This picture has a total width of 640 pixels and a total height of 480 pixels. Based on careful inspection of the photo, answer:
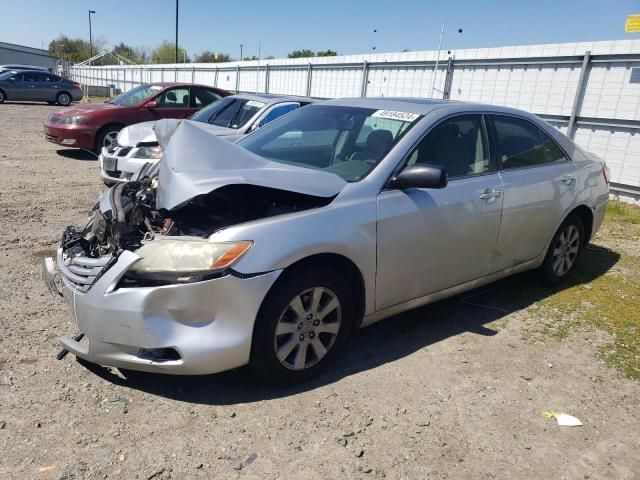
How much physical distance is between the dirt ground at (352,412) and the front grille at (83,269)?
0.62 m

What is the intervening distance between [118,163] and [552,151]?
583 cm

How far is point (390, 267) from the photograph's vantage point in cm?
330

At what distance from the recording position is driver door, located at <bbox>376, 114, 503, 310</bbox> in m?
3.29

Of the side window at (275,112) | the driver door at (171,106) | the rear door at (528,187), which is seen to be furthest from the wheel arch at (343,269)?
the driver door at (171,106)

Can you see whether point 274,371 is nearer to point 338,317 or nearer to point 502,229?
point 338,317

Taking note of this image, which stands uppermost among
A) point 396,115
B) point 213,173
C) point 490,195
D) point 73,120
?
point 396,115

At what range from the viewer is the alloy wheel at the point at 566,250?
480 cm

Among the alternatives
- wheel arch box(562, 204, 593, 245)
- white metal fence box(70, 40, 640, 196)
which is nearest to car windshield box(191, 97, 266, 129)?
white metal fence box(70, 40, 640, 196)

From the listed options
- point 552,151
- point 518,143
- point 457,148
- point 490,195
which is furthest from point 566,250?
point 457,148

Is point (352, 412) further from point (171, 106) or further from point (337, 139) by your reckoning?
point (171, 106)

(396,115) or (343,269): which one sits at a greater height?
(396,115)

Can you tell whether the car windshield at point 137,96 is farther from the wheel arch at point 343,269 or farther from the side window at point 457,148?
the wheel arch at point 343,269

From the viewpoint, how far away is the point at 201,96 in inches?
451

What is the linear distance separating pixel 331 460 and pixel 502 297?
2754 millimetres
